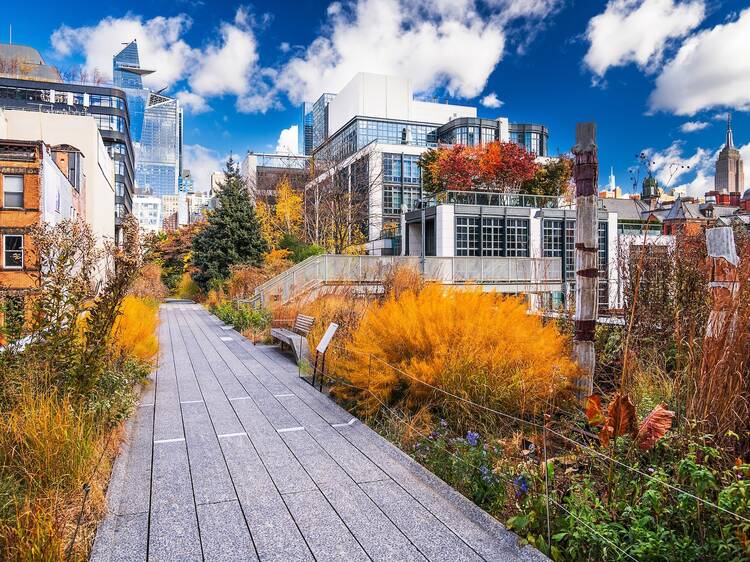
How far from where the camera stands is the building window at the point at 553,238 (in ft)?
94.2

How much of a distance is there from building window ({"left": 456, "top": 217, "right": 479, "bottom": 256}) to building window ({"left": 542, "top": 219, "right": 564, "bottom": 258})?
3.79m

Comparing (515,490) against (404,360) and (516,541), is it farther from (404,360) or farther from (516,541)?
(404,360)

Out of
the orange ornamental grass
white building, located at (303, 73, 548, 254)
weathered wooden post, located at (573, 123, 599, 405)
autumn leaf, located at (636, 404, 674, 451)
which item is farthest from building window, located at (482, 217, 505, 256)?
autumn leaf, located at (636, 404, 674, 451)

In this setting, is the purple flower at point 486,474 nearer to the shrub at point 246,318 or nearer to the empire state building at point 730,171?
the shrub at point 246,318

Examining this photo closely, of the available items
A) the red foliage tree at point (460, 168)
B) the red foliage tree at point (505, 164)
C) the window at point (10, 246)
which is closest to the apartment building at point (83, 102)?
the window at point (10, 246)

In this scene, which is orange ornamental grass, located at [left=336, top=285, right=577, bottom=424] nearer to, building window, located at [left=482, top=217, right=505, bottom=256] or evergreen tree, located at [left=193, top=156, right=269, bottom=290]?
building window, located at [left=482, top=217, right=505, bottom=256]

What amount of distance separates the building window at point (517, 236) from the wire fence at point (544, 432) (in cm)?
2226

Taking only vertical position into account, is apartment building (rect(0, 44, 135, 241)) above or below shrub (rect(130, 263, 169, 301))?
above

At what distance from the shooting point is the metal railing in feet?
53.6

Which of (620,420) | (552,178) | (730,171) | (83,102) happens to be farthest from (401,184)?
(730,171)

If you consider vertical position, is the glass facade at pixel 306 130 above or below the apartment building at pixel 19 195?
above

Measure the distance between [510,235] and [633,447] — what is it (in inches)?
1012

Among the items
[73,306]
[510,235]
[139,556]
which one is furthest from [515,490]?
[510,235]

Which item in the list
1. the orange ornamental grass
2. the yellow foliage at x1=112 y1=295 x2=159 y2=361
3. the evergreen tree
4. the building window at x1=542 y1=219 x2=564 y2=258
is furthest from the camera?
the evergreen tree
